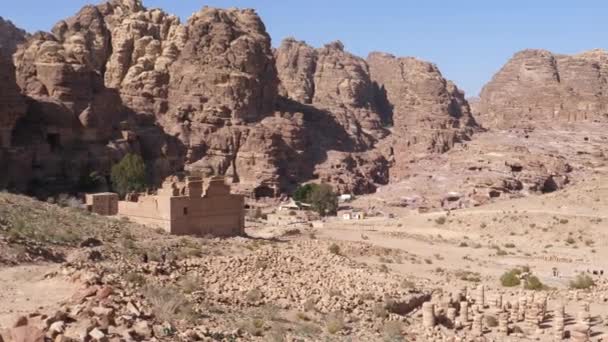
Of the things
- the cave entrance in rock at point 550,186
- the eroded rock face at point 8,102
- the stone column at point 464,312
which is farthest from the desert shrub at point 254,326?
the cave entrance in rock at point 550,186

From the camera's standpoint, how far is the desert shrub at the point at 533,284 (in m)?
27.6

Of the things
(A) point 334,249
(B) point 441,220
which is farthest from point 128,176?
(A) point 334,249

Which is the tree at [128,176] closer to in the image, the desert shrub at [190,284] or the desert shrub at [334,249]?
the desert shrub at [334,249]

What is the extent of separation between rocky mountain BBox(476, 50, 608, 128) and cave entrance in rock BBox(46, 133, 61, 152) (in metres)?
57.8

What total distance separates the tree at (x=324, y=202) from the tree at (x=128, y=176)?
44.5 feet

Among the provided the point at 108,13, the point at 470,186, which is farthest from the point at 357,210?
the point at 108,13

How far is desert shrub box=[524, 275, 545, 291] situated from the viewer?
27594mm

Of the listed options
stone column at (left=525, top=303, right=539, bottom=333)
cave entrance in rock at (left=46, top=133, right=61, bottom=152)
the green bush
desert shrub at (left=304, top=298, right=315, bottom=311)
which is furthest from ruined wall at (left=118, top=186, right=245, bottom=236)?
cave entrance in rock at (left=46, top=133, right=61, bottom=152)

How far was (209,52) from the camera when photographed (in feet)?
242

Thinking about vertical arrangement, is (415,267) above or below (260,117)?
below

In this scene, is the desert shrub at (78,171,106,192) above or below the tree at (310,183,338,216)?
above

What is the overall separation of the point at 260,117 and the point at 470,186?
21.0 m

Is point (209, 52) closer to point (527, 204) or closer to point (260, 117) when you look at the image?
point (260, 117)

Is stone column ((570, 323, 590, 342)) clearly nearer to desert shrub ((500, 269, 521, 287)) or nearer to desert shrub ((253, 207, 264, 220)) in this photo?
desert shrub ((500, 269, 521, 287))
